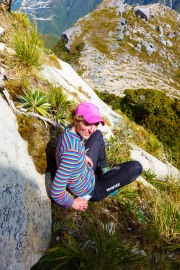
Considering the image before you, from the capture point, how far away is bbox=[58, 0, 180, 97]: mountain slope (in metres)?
64.3

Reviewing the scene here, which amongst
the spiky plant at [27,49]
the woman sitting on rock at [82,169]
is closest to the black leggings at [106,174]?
the woman sitting on rock at [82,169]

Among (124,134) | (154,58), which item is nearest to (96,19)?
(154,58)

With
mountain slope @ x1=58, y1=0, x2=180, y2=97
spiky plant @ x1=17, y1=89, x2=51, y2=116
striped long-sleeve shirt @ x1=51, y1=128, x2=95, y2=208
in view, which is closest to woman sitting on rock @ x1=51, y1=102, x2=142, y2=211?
striped long-sleeve shirt @ x1=51, y1=128, x2=95, y2=208

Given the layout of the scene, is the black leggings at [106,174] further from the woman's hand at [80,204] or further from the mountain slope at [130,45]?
the mountain slope at [130,45]

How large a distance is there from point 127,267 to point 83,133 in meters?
1.85

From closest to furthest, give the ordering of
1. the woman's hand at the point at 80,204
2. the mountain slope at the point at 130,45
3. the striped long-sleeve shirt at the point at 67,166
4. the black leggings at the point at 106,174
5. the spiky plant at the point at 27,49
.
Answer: the striped long-sleeve shirt at the point at 67,166
the woman's hand at the point at 80,204
the black leggings at the point at 106,174
the spiky plant at the point at 27,49
the mountain slope at the point at 130,45

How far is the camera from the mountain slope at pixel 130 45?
64312mm

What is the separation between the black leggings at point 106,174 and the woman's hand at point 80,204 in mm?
294

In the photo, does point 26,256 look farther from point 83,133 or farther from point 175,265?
point 175,265

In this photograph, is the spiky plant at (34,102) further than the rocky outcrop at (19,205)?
Yes

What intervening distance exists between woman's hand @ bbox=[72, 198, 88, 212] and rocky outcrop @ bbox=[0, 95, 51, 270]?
42 cm

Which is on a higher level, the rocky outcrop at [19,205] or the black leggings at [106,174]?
the rocky outcrop at [19,205]

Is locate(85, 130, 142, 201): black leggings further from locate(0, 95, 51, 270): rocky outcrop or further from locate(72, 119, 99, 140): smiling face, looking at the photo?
locate(72, 119, 99, 140): smiling face

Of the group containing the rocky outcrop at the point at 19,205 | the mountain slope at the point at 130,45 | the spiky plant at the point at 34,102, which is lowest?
the mountain slope at the point at 130,45
